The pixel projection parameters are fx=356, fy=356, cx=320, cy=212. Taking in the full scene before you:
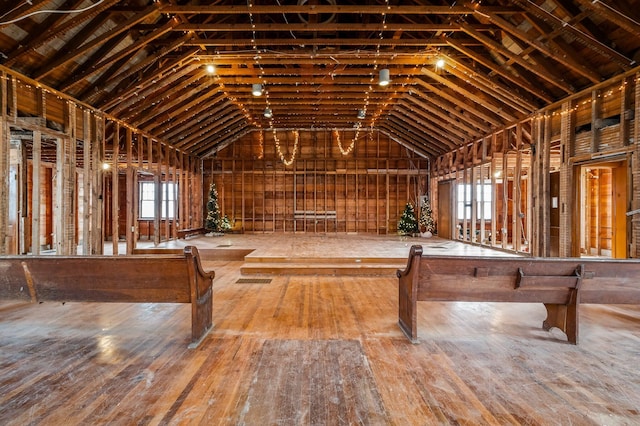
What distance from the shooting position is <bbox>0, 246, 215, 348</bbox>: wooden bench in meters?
3.72

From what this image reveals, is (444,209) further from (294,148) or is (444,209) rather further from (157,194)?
(157,194)

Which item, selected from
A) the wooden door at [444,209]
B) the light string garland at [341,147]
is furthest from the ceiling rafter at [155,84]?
the wooden door at [444,209]

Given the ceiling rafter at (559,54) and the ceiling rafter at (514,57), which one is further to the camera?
the ceiling rafter at (514,57)

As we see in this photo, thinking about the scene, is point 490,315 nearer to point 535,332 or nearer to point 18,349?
point 535,332

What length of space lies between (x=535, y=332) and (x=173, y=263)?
13.6 ft

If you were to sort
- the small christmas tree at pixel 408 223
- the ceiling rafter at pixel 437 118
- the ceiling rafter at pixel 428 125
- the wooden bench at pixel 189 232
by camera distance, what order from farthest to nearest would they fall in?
the small christmas tree at pixel 408 223 < the wooden bench at pixel 189 232 < the ceiling rafter at pixel 428 125 < the ceiling rafter at pixel 437 118

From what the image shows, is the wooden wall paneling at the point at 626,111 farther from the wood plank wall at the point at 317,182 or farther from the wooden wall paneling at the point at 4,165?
the wooden wall paneling at the point at 4,165

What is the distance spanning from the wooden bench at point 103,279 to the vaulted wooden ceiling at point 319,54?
3811mm

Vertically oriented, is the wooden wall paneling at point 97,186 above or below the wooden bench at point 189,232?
above

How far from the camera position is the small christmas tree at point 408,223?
1405cm

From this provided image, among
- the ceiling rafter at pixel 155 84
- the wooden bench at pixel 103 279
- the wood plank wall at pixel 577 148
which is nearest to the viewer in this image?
the wooden bench at pixel 103 279

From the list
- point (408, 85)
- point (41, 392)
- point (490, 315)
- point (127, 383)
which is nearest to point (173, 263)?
point (127, 383)

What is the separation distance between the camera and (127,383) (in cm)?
288

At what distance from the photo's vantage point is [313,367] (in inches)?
125
